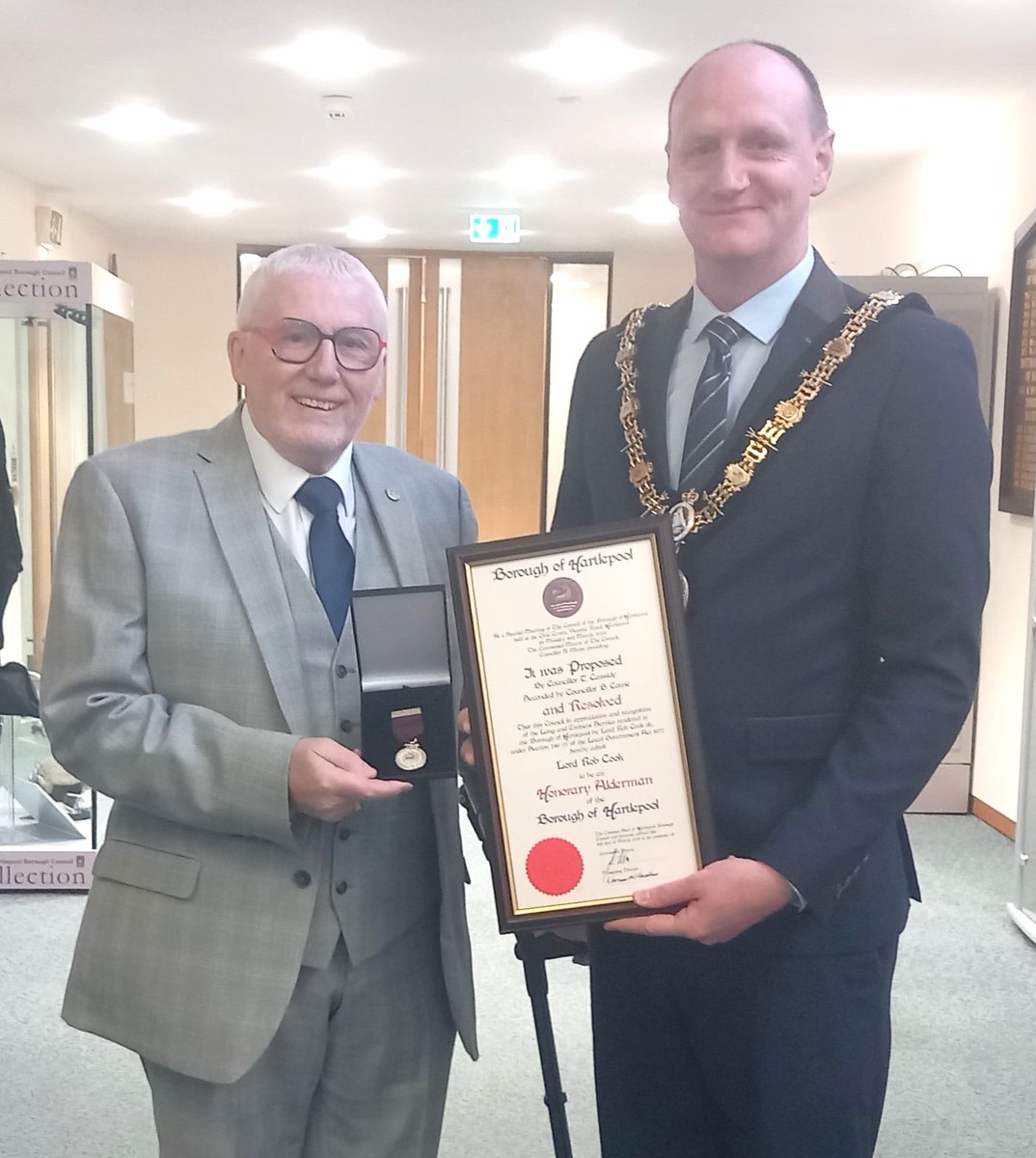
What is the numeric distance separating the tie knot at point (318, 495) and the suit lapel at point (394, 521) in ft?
0.16

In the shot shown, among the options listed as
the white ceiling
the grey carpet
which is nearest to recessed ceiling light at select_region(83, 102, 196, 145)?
the white ceiling

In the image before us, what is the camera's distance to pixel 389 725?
4.40 feet

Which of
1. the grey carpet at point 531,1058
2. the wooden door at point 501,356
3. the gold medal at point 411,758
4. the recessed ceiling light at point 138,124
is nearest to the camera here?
the gold medal at point 411,758

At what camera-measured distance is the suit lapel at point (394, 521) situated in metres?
1.54

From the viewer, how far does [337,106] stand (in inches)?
234

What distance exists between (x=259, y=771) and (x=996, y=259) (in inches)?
195

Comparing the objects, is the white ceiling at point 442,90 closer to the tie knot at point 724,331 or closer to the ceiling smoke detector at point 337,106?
the ceiling smoke detector at point 337,106

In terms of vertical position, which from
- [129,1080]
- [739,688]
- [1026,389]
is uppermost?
[1026,389]

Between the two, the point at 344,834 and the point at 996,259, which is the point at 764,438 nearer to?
the point at 344,834

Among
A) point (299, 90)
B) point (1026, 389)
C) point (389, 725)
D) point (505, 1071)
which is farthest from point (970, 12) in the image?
point (389, 725)

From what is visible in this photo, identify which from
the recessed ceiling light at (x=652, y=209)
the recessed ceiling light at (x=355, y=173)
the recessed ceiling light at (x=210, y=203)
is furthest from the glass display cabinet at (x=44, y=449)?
the recessed ceiling light at (x=652, y=209)

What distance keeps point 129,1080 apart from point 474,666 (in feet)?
7.14

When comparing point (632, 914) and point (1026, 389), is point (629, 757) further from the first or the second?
point (1026, 389)

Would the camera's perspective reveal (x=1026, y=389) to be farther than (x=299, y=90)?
No
